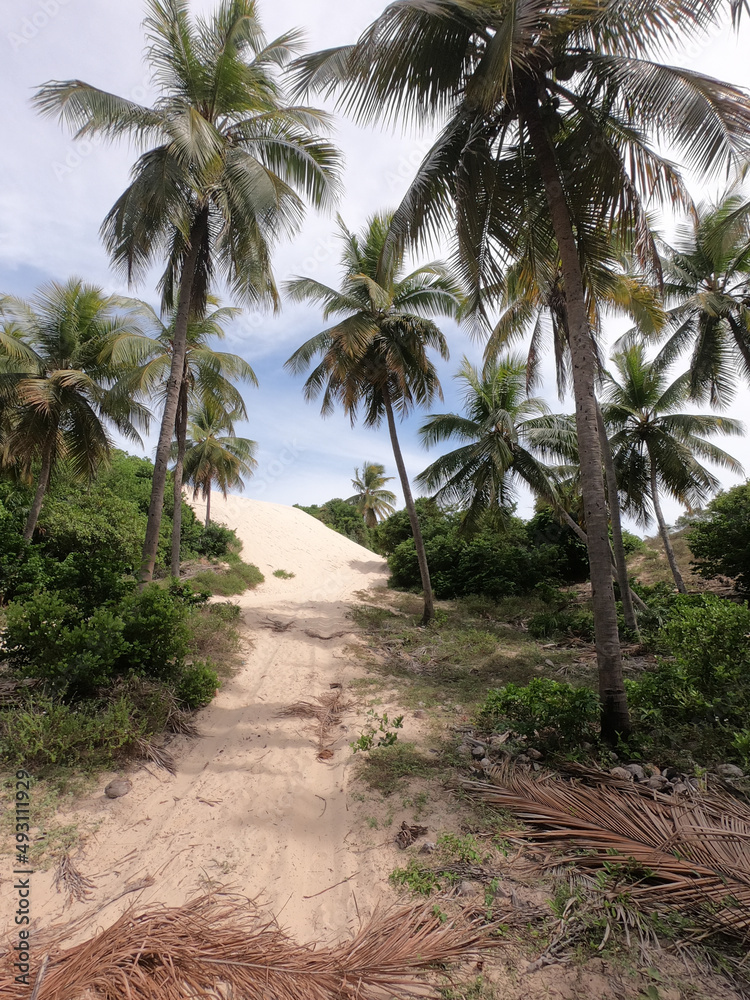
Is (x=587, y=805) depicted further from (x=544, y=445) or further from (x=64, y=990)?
(x=544, y=445)

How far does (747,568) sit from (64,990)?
1326cm

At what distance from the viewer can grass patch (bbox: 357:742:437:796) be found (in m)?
4.16

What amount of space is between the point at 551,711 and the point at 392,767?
163cm

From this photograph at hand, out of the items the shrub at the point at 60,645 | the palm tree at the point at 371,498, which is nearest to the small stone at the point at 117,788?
the shrub at the point at 60,645

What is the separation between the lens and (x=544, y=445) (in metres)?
13.2

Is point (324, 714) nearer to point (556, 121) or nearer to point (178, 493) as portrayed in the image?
point (556, 121)

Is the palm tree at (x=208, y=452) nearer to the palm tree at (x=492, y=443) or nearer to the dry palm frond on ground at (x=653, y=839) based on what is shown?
the palm tree at (x=492, y=443)

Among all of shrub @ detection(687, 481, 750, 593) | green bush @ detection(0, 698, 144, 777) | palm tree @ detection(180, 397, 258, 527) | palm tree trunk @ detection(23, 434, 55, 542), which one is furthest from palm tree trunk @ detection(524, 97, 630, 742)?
palm tree @ detection(180, 397, 258, 527)

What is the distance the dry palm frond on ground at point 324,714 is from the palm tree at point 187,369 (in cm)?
802

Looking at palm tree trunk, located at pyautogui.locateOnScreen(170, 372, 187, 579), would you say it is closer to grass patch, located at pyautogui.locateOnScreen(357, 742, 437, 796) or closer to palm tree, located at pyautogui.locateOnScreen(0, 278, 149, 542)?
palm tree, located at pyautogui.locateOnScreen(0, 278, 149, 542)

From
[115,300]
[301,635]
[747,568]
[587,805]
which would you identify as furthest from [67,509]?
[747,568]

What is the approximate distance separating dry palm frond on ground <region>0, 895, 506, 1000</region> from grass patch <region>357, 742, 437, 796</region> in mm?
1452

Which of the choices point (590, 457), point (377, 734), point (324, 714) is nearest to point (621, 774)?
point (377, 734)

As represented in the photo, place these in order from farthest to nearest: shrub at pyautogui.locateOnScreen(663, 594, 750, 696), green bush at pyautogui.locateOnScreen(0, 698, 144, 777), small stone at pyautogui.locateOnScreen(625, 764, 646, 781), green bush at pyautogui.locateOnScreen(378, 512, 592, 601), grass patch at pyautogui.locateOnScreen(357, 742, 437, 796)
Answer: green bush at pyautogui.locateOnScreen(378, 512, 592, 601) → shrub at pyautogui.locateOnScreen(663, 594, 750, 696) → grass patch at pyautogui.locateOnScreen(357, 742, 437, 796) → green bush at pyautogui.locateOnScreen(0, 698, 144, 777) → small stone at pyautogui.locateOnScreen(625, 764, 646, 781)
